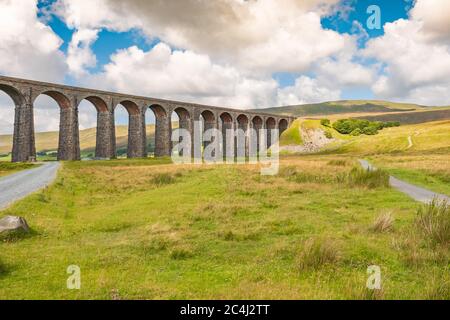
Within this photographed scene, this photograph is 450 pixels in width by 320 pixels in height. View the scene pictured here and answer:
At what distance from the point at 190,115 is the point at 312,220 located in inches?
2998

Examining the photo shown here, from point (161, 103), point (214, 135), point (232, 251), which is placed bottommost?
point (232, 251)

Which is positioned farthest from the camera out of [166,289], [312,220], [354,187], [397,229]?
[354,187]

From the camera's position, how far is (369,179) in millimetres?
23578

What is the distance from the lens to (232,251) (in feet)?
34.3

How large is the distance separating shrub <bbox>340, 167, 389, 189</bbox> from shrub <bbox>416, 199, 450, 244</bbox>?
11115 mm

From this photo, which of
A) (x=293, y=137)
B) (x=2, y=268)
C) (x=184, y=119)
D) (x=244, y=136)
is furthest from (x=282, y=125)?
(x=2, y=268)
